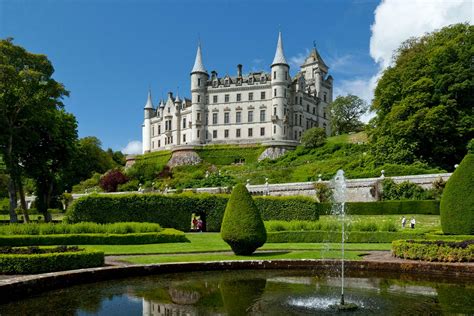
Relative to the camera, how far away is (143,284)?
11109 millimetres

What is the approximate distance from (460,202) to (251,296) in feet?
37.7

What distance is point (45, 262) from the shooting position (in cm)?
1134

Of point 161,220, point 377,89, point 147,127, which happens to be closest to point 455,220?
point 161,220

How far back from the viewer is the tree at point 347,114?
3056 inches

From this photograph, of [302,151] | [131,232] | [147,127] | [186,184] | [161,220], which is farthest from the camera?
[147,127]

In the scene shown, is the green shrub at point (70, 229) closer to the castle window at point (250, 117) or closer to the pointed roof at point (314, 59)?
the castle window at point (250, 117)

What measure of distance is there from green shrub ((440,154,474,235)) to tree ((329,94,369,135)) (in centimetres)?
Result: 6041

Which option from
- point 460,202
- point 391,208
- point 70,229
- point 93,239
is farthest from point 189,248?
point 391,208

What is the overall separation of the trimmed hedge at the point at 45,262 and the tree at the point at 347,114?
69282 mm

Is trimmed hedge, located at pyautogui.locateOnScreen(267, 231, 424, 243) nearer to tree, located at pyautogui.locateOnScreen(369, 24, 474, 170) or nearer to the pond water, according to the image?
the pond water

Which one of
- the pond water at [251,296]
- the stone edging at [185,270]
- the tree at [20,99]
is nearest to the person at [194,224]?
the tree at [20,99]

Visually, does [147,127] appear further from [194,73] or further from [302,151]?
[302,151]

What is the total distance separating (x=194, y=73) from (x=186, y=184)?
2969cm

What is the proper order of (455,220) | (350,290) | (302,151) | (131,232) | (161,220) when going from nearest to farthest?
(350,290)
(455,220)
(131,232)
(161,220)
(302,151)
